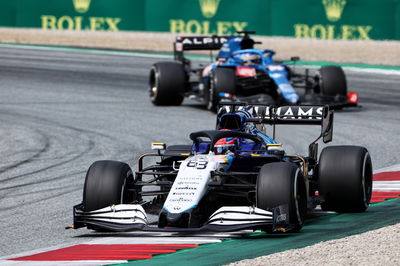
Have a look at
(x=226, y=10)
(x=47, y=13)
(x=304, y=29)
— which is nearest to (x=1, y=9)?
(x=47, y=13)

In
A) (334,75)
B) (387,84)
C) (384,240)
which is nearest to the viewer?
(384,240)

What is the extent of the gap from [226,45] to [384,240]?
530 inches

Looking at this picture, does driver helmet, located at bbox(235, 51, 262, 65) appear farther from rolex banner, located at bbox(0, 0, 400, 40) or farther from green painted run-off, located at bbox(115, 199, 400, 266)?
rolex banner, located at bbox(0, 0, 400, 40)

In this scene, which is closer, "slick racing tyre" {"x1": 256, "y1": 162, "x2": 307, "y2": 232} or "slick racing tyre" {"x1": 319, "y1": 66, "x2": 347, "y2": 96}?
"slick racing tyre" {"x1": 256, "y1": 162, "x2": 307, "y2": 232}

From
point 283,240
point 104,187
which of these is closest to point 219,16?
point 104,187

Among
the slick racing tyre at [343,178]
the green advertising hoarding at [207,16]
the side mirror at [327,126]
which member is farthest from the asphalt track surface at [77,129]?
the green advertising hoarding at [207,16]

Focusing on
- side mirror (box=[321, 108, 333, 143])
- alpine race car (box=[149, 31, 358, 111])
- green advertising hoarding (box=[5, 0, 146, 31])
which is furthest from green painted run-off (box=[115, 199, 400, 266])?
green advertising hoarding (box=[5, 0, 146, 31])

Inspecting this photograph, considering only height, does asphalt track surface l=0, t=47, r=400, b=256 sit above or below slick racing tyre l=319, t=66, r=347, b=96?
below

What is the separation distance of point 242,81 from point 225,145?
10.7 metres

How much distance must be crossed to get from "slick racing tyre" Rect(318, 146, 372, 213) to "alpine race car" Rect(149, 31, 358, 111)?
985 cm

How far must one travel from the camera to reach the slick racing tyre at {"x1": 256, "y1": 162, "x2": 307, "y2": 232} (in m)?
8.56

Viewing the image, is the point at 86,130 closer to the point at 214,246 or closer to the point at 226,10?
the point at 214,246

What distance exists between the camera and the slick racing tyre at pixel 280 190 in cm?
856

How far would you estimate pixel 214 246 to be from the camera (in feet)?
27.6
